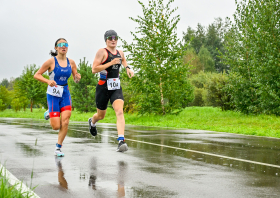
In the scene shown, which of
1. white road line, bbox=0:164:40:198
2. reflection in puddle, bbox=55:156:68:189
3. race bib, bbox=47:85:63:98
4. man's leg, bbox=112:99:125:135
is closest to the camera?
white road line, bbox=0:164:40:198

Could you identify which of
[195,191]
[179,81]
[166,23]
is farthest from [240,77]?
[195,191]

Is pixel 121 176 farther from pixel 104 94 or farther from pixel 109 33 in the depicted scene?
pixel 109 33

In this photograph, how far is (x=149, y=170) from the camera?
5.82 m

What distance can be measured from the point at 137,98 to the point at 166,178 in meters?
18.5

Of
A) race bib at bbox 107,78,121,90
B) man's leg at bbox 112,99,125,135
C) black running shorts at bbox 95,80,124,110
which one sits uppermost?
race bib at bbox 107,78,121,90

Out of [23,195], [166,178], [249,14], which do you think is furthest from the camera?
[249,14]

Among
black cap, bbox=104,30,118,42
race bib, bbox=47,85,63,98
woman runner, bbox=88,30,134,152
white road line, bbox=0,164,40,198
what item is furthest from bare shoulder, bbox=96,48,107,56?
white road line, bbox=0,164,40,198

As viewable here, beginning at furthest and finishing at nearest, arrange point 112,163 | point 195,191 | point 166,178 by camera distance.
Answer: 1. point 112,163
2. point 166,178
3. point 195,191

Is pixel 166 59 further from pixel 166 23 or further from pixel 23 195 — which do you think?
pixel 23 195

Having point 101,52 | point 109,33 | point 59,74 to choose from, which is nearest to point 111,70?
point 101,52

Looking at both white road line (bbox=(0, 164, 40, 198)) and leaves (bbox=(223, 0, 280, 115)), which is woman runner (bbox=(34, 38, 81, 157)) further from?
leaves (bbox=(223, 0, 280, 115))

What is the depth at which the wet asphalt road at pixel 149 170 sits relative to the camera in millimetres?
4484

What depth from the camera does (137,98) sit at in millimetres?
23625

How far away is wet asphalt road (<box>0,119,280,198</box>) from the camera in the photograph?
4.48 metres
